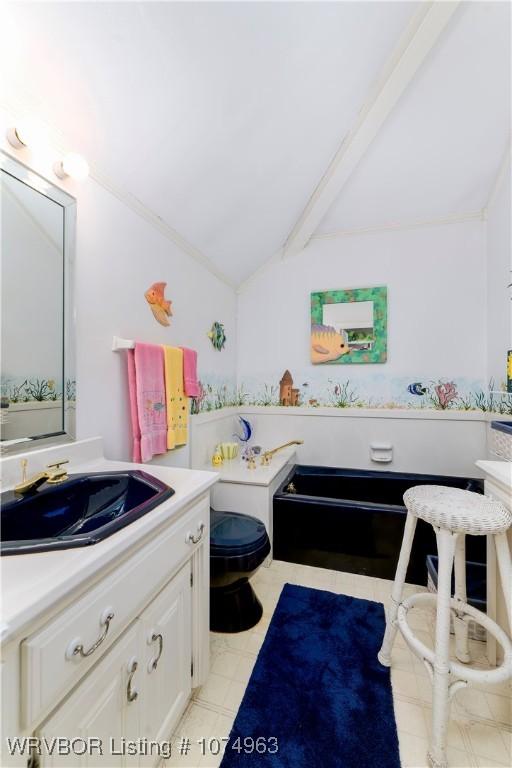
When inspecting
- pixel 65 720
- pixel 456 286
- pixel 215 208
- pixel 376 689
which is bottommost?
pixel 376 689

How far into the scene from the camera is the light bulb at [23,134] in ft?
3.41

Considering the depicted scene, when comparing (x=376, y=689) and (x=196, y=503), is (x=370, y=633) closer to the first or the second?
(x=376, y=689)

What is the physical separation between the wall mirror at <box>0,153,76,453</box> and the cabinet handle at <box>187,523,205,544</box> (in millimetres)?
640

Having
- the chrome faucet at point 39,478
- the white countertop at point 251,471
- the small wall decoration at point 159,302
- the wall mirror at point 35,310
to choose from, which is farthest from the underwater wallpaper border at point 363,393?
the chrome faucet at point 39,478

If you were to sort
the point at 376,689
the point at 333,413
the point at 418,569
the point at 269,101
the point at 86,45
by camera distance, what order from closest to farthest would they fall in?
the point at 86,45
the point at 376,689
the point at 269,101
the point at 418,569
the point at 333,413

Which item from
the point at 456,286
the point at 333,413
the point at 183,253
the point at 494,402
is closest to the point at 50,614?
the point at 183,253

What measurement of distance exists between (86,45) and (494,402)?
2.97 metres

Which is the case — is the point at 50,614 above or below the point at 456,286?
below

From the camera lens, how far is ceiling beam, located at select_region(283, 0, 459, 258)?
1.25 meters

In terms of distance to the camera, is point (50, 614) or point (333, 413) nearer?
point (50, 614)

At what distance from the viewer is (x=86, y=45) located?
104cm

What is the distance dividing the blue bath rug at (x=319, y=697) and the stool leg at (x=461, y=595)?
342 mm

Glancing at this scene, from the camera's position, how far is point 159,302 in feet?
5.94

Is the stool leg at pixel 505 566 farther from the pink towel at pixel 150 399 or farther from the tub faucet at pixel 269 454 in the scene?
the tub faucet at pixel 269 454
